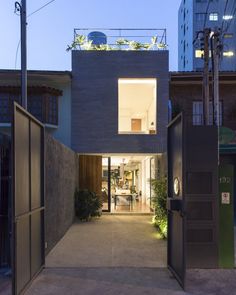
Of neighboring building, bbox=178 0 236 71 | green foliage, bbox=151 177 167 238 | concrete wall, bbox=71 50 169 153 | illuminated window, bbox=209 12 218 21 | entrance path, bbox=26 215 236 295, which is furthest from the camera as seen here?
illuminated window, bbox=209 12 218 21

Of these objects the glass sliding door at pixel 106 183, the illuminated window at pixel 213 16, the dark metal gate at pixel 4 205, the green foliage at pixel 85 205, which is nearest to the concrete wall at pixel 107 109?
the green foliage at pixel 85 205

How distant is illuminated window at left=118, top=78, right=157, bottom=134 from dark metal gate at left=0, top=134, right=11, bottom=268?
898 cm

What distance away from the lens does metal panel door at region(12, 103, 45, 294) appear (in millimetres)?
5574

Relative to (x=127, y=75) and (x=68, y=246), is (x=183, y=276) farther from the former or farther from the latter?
(x=127, y=75)

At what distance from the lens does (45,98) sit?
1574cm

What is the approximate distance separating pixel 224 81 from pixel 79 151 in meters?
6.90

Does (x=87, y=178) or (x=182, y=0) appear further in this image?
(x=182, y=0)

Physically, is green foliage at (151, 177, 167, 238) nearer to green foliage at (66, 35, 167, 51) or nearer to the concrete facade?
the concrete facade

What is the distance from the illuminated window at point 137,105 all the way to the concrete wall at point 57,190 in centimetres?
407

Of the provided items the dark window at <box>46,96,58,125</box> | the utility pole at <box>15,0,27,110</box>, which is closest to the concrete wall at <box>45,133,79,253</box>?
the utility pole at <box>15,0,27,110</box>

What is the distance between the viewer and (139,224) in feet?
46.8

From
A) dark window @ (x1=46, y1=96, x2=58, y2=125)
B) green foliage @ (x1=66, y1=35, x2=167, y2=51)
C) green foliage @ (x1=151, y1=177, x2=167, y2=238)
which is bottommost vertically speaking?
green foliage @ (x1=151, y1=177, x2=167, y2=238)

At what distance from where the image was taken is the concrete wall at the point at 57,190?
30.2 feet

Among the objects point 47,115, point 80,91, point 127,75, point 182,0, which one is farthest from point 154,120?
point 182,0
